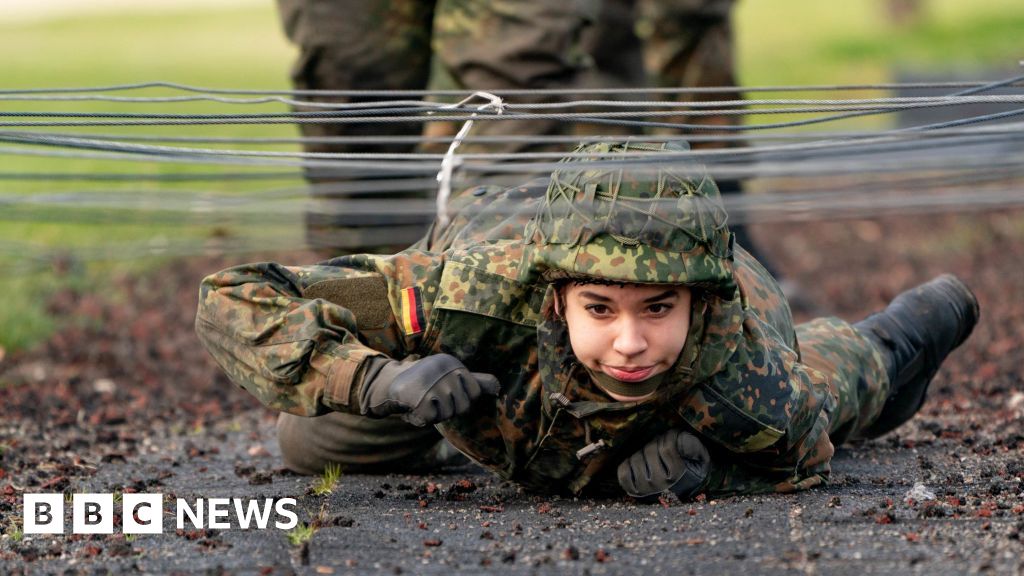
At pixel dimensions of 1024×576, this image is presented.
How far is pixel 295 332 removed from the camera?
328 centimetres

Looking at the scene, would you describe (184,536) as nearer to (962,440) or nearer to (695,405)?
(695,405)

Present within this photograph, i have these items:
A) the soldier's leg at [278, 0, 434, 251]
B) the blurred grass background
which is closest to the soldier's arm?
the soldier's leg at [278, 0, 434, 251]

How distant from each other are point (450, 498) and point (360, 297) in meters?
0.54

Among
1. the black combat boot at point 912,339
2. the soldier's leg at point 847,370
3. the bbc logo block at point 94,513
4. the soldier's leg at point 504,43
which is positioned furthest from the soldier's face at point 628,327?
the soldier's leg at point 504,43

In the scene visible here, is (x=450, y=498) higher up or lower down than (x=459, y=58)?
lower down

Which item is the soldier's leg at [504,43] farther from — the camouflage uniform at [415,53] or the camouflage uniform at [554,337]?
the camouflage uniform at [554,337]

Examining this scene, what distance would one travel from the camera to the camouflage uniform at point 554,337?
3.16 metres

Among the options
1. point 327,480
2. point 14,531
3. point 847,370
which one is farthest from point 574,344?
point 14,531

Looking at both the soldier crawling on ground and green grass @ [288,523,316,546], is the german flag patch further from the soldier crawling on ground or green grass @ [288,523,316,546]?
green grass @ [288,523,316,546]

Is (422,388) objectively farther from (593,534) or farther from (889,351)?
(889,351)

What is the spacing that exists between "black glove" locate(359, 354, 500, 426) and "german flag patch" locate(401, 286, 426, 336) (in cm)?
22

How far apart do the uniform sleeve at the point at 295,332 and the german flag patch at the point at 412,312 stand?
0.03 m

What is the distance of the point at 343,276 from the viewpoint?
11.4ft

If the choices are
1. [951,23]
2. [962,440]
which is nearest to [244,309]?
[962,440]
